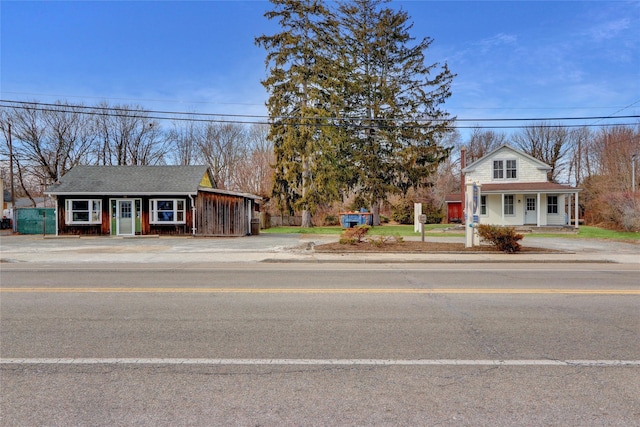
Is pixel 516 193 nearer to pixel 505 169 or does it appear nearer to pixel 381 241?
pixel 505 169

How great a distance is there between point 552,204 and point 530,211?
1799 mm

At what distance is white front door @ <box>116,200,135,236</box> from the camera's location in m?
25.1

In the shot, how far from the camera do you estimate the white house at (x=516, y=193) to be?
96.5 ft

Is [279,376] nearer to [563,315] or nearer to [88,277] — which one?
[563,315]

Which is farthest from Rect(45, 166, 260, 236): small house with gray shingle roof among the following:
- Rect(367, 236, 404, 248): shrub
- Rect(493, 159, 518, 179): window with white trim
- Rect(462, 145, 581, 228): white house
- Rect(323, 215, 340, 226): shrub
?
Rect(493, 159, 518, 179): window with white trim

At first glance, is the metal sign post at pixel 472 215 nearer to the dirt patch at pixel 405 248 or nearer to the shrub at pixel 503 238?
the dirt patch at pixel 405 248

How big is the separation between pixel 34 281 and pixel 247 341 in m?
7.03

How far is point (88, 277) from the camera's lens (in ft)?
31.9

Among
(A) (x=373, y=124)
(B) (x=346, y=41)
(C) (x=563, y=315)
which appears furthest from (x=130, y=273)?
(B) (x=346, y=41)

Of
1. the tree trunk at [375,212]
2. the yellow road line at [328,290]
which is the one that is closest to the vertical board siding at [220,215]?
the tree trunk at [375,212]

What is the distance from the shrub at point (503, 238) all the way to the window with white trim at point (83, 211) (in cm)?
2275

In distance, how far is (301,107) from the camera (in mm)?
33250

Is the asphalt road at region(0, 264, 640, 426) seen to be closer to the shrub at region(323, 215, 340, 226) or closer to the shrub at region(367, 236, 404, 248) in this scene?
the shrub at region(367, 236, 404, 248)

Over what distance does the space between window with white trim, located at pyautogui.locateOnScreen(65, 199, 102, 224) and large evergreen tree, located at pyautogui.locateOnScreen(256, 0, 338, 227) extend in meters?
14.1
